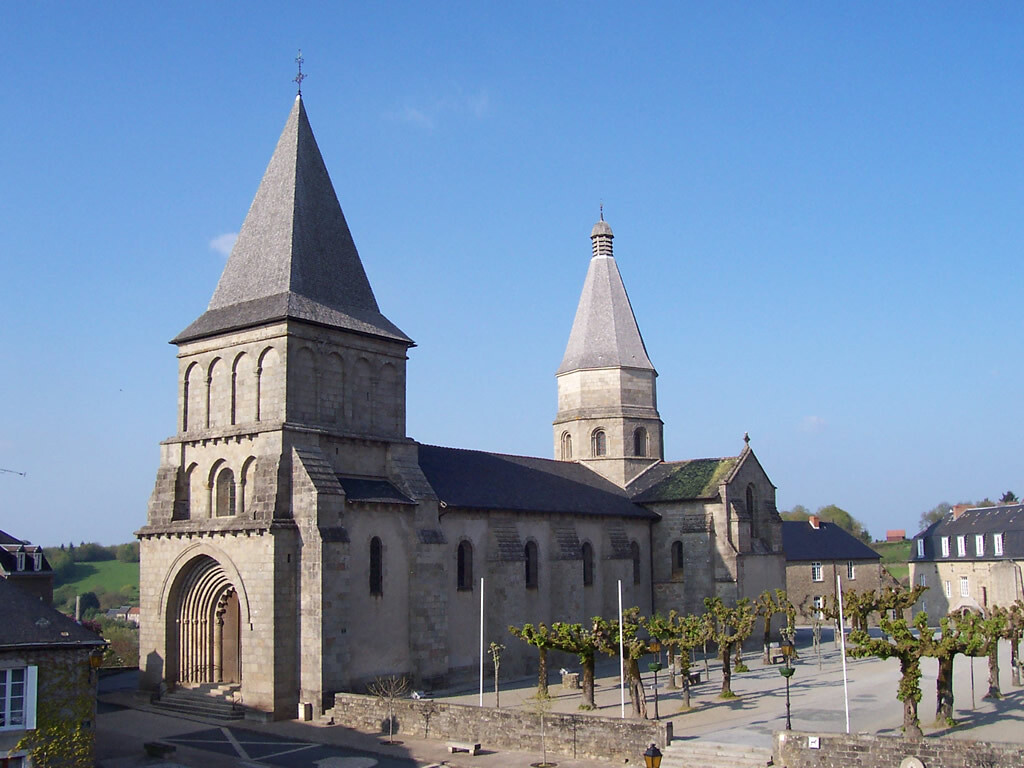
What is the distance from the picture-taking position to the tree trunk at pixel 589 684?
31.3 metres

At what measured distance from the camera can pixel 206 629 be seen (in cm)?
3462

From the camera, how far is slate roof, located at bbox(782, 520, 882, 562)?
68.0 metres

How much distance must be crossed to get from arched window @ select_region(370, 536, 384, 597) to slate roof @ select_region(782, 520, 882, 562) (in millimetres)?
40539

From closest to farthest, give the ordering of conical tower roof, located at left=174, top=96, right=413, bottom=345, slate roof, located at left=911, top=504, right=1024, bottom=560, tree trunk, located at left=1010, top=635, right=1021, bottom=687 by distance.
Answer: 1. conical tower roof, located at left=174, top=96, right=413, bottom=345
2. tree trunk, located at left=1010, top=635, right=1021, bottom=687
3. slate roof, located at left=911, top=504, right=1024, bottom=560

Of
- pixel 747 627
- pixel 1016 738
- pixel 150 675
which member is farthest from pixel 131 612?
pixel 1016 738

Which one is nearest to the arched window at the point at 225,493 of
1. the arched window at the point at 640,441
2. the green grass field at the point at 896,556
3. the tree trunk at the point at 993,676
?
the arched window at the point at 640,441

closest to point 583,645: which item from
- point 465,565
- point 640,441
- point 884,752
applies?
point 465,565

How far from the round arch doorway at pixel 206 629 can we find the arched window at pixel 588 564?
16141mm

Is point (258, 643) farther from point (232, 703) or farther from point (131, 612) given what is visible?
point (131, 612)

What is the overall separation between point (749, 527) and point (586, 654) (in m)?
19.3

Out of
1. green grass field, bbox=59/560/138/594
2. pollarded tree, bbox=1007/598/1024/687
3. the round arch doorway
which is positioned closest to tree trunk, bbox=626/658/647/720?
the round arch doorway

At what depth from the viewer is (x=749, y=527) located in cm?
4794

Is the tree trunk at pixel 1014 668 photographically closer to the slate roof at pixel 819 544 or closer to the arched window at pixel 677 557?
the arched window at pixel 677 557

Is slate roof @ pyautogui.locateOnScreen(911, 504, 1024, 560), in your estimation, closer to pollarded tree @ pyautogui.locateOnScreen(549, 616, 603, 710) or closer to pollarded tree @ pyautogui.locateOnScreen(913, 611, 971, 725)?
pollarded tree @ pyautogui.locateOnScreen(913, 611, 971, 725)
